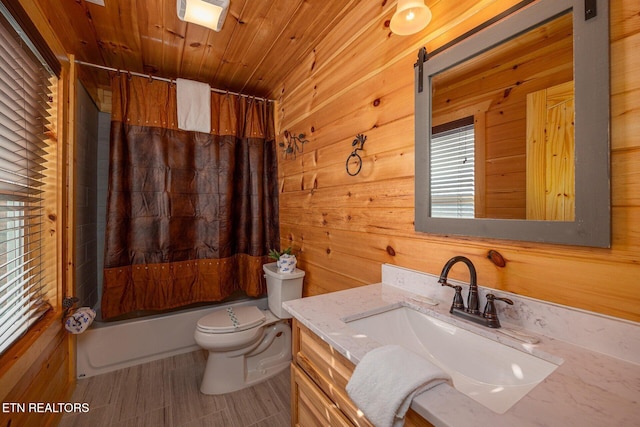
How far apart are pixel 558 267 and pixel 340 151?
3.92 ft

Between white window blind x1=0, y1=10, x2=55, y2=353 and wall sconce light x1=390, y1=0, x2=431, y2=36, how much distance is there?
149cm

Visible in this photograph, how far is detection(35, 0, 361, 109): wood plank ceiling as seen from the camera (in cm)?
158

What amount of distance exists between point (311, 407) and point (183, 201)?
1.86 meters

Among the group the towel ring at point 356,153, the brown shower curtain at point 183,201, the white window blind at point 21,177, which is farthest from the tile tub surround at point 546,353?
the brown shower curtain at point 183,201

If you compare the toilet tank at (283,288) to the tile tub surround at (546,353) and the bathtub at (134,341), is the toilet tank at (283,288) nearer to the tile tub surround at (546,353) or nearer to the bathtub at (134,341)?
the bathtub at (134,341)

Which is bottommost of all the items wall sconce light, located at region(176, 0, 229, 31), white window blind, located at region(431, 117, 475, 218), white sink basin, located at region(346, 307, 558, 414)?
white sink basin, located at region(346, 307, 558, 414)

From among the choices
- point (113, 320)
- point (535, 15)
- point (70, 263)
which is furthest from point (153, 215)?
point (535, 15)

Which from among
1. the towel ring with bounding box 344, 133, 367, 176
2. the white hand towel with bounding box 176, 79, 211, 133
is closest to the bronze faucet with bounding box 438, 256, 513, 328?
the towel ring with bounding box 344, 133, 367, 176

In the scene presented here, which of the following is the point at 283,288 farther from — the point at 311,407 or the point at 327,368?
the point at 327,368

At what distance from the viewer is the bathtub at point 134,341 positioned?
6.48ft

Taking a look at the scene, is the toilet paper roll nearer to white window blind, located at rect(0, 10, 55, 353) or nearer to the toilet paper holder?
the toilet paper holder

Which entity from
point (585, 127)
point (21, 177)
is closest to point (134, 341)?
point (21, 177)

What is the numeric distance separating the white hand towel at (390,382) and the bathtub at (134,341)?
81.7 inches

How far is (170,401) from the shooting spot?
1745 millimetres
